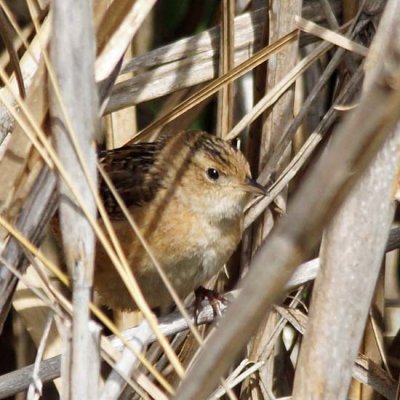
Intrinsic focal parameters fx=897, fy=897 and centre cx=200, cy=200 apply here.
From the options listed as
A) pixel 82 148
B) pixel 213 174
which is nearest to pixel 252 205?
pixel 213 174

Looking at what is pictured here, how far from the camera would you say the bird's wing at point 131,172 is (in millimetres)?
3178

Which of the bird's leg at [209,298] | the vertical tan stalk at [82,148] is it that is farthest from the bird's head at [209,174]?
the vertical tan stalk at [82,148]

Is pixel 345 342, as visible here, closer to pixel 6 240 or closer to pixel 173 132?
pixel 6 240

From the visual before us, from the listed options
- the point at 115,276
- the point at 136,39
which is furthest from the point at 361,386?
the point at 136,39

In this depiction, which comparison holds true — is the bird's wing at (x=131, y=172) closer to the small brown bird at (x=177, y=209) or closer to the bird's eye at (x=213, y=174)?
the small brown bird at (x=177, y=209)

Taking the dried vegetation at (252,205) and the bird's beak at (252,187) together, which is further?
the bird's beak at (252,187)

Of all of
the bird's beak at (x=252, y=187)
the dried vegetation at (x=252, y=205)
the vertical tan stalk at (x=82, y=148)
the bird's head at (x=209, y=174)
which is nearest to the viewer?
the dried vegetation at (x=252, y=205)

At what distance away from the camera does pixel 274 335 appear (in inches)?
120

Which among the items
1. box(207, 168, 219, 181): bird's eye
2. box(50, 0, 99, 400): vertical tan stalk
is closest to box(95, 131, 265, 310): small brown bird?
box(207, 168, 219, 181): bird's eye

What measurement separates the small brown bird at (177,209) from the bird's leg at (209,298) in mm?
95

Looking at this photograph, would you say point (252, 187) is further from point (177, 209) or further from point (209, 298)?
point (209, 298)

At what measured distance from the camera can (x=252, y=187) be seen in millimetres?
2961

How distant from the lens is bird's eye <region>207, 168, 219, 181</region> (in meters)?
3.18

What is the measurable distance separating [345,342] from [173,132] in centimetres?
166
